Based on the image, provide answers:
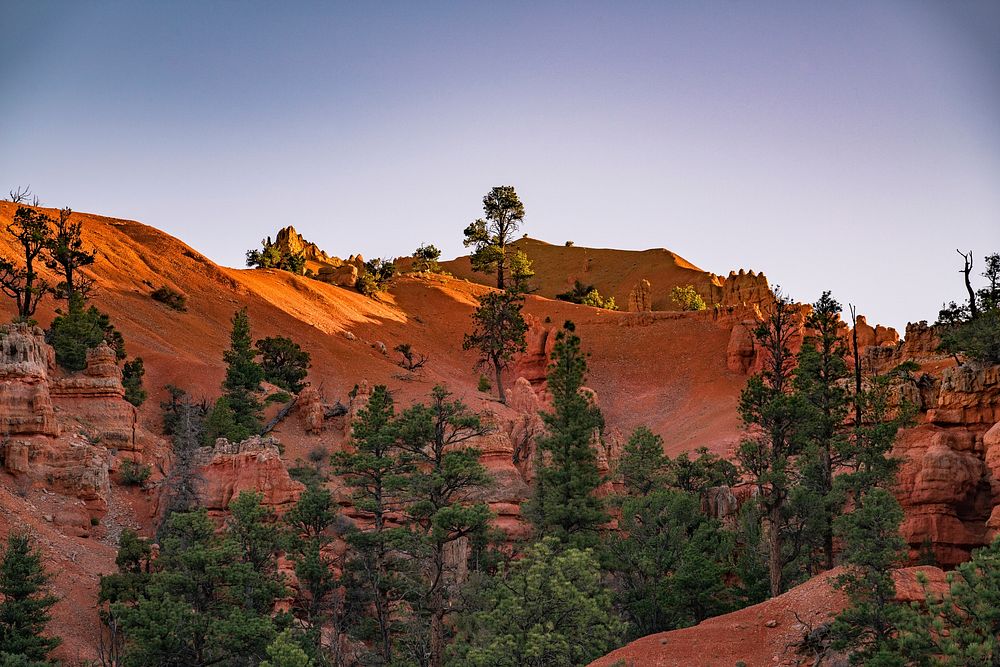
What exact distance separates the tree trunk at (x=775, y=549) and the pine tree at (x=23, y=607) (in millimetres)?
25990

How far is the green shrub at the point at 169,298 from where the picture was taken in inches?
2840

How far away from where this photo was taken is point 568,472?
140 feet

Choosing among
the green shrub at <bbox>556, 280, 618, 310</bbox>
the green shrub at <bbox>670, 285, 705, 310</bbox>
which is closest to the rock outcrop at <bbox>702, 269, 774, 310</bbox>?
the green shrub at <bbox>670, 285, 705, 310</bbox>

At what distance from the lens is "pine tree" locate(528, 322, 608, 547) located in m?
41.0

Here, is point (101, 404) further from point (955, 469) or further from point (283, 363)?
point (955, 469)

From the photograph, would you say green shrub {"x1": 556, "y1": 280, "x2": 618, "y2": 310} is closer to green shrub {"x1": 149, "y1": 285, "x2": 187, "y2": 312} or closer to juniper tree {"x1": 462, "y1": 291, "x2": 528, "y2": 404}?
juniper tree {"x1": 462, "y1": 291, "x2": 528, "y2": 404}

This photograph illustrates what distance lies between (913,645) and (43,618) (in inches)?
1010

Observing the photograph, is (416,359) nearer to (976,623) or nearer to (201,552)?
(201,552)

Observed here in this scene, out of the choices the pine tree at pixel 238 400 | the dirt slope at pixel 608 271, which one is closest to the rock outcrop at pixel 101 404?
the pine tree at pixel 238 400

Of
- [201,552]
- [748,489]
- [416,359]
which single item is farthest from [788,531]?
[416,359]

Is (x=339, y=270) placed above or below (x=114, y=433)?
above

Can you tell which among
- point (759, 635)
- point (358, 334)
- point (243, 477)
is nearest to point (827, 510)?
point (759, 635)

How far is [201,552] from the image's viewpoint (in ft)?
107

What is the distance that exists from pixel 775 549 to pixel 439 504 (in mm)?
13532
